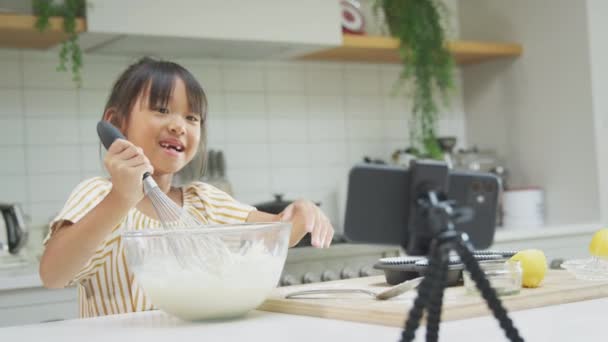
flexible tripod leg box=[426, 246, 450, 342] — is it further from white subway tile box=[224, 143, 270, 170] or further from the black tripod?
white subway tile box=[224, 143, 270, 170]

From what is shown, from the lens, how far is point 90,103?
2.75 metres

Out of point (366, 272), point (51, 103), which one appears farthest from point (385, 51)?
point (51, 103)

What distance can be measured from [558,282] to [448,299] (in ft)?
0.75

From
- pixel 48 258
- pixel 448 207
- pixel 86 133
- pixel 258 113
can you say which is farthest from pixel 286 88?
pixel 448 207

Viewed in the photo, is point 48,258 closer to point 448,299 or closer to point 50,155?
point 448,299

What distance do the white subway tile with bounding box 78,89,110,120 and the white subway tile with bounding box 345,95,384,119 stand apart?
1023 millimetres

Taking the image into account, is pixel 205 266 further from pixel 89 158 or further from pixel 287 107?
pixel 287 107

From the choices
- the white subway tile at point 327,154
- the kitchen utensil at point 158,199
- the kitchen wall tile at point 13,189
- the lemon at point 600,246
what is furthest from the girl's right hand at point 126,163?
the white subway tile at point 327,154

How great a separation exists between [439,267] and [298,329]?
1.20 ft

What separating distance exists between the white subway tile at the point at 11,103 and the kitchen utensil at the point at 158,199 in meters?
1.52

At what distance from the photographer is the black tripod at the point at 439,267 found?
617mm

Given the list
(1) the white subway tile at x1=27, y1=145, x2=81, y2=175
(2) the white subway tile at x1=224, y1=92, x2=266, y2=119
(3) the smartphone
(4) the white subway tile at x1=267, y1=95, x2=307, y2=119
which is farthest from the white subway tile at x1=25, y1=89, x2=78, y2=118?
(3) the smartphone

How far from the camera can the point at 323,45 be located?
9.12ft

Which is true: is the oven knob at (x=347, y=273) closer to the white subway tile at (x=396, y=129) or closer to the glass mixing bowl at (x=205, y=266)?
the white subway tile at (x=396, y=129)
